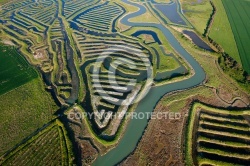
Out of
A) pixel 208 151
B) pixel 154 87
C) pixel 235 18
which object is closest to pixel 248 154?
pixel 208 151

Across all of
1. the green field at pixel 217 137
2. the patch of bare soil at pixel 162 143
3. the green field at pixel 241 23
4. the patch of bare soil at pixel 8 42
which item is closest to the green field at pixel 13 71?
the patch of bare soil at pixel 8 42

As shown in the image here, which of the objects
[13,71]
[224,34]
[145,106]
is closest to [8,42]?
[13,71]

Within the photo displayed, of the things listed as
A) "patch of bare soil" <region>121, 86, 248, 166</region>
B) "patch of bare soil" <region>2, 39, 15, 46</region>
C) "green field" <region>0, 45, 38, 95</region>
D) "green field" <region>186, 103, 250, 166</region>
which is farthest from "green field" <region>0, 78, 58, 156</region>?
"green field" <region>186, 103, 250, 166</region>

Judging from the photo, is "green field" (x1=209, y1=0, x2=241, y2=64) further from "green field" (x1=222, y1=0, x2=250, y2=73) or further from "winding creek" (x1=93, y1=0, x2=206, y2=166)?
"winding creek" (x1=93, y1=0, x2=206, y2=166)

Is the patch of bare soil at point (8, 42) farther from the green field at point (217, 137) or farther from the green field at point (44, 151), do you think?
the green field at point (217, 137)

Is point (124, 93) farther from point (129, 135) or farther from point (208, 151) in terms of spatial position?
point (208, 151)

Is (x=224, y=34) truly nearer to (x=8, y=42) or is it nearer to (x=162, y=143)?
(x=162, y=143)
